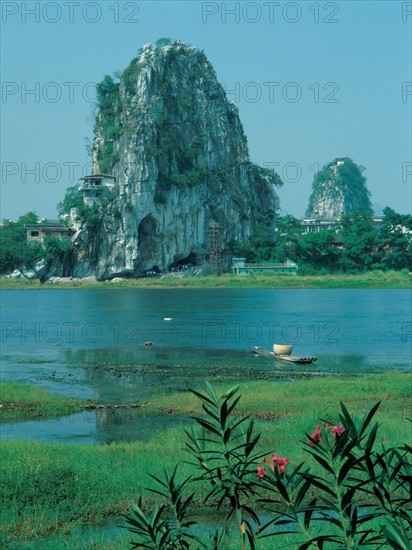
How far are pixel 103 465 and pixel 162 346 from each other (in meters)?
30.2

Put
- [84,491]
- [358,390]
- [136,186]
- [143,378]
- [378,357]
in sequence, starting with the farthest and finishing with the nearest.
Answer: [136,186] → [378,357] → [143,378] → [358,390] → [84,491]

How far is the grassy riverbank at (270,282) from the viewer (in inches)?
5084

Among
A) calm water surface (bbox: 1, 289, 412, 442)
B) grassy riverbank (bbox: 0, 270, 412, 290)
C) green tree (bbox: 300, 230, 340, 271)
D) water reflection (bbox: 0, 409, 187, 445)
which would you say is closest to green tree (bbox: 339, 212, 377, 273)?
green tree (bbox: 300, 230, 340, 271)

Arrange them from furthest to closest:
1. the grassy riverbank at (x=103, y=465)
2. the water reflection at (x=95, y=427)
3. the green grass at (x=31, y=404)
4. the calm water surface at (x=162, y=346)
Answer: the calm water surface at (x=162, y=346) → the green grass at (x=31, y=404) → the water reflection at (x=95, y=427) → the grassy riverbank at (x=103, y=465)

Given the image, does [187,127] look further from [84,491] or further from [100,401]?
[84,491]

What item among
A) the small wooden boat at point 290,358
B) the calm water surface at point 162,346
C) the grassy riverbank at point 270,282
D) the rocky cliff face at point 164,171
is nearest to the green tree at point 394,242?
the grassy riverbank at point 270,282

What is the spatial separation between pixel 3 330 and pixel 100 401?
33467 mm

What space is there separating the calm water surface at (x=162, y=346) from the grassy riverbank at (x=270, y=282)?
138 ft

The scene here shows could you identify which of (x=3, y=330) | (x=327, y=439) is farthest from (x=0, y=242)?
(x=327, y=439)

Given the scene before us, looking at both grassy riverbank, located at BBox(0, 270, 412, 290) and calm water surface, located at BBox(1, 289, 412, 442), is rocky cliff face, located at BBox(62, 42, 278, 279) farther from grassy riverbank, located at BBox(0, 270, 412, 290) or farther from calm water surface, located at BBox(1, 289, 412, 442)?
calm water surface, located at BBox(1, 289, 412, 442)

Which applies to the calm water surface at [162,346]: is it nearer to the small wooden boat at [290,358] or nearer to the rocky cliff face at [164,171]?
the small wooden boat at [290,358]

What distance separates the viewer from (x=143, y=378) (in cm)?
3225

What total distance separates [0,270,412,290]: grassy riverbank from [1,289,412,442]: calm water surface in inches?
1654

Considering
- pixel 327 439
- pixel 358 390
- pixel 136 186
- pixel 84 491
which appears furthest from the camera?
pixel 136 186
